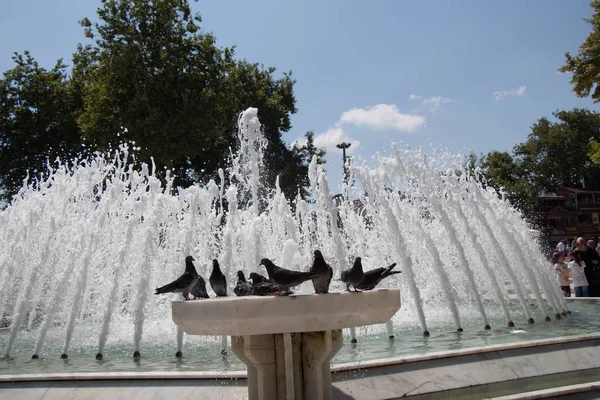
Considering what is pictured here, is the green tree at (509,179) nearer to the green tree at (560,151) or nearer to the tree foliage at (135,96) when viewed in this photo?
the green tree at (560,151)

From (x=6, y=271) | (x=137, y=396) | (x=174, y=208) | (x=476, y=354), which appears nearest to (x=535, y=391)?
(x=476, y=354)

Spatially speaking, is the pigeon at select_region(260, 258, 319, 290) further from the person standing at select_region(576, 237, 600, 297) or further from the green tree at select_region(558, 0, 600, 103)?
the green tree at select_region(558, 0, 600, 103)

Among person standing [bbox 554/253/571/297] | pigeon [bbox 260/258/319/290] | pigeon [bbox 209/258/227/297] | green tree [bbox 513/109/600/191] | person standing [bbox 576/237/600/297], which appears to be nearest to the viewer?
pigeon [bbox 260/258/319/290]

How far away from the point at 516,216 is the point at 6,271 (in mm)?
11254

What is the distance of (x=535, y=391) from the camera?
Result: 16.4 ft

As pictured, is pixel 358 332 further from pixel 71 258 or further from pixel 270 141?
pixel 270 141

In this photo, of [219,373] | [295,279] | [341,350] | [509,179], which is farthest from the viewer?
[509,179]

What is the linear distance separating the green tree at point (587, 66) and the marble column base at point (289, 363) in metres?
17.8

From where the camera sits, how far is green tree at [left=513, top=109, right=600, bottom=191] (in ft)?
186

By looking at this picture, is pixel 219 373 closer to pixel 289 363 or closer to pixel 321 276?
pixel 289 363

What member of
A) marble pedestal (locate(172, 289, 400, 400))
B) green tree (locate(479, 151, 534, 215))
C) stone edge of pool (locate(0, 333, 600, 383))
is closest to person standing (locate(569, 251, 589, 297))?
stone edge of pool (locate(0, 333, 600, 383))

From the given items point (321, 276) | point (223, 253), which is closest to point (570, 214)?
point (223, 253)

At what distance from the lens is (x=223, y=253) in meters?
10.1

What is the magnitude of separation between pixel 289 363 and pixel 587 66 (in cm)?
1842
